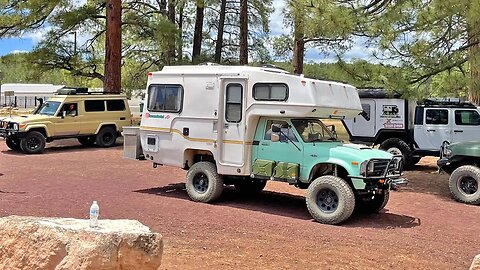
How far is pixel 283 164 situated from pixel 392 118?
8100 mm

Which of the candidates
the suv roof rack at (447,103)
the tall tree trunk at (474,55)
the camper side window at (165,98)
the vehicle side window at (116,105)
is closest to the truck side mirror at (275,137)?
the camper side window at (165,98)

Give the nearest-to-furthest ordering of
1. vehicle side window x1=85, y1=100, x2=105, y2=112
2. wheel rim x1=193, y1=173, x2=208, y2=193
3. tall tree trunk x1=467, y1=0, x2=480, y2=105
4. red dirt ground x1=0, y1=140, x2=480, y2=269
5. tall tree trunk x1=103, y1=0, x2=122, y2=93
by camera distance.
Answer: red dirt ground x1=0, y1=140, x2=480, y2=269 < wheel rim x1=193, y1=173, x2=208, y2=193 < tall tree trunk x1=467, y1=0, x2=480, y2=105 < vehicle side window x1=85, y1=100, x2=105, y2=112 < tall tree trunk x1=103, y1=0, x2=122, y2=93

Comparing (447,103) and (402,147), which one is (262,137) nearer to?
(402,147)

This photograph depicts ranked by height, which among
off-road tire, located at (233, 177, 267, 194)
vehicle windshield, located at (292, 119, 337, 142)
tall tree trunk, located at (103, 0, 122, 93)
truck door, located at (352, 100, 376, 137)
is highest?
tall tree trunk, located at (103, 0, 122, 93)

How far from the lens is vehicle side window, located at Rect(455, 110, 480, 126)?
15969 mm

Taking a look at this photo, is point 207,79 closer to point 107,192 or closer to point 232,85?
point 232,85

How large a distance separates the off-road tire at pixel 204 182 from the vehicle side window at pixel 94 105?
1012cm

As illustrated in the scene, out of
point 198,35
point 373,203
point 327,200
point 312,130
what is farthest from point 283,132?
point 198,35

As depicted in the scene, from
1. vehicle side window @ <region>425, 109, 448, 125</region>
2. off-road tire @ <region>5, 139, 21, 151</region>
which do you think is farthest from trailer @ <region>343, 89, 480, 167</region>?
off-road tire @ <region>5, 139, 21, 151</region>

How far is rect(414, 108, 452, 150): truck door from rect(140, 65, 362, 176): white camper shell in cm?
623

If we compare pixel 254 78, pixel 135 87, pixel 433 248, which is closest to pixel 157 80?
pixel 254 78

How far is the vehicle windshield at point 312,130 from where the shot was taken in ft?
33.4

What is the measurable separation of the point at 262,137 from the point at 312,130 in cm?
92

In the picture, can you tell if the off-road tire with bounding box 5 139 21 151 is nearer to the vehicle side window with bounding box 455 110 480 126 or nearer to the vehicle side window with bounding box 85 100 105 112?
the vehicle side window with bounding box 85 100 105 112
